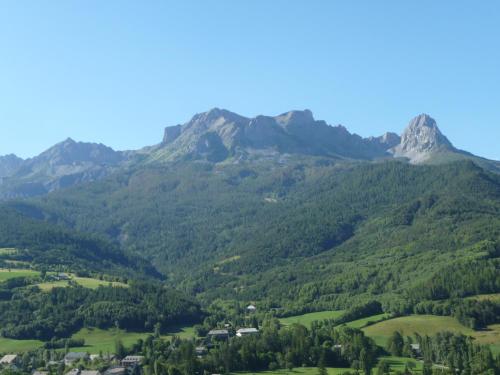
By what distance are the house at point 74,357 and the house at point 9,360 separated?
1059 cm

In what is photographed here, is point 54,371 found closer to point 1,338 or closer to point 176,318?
point 1,338

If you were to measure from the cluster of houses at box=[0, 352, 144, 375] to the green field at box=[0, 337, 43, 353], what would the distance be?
1187cm

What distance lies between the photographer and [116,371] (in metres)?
132

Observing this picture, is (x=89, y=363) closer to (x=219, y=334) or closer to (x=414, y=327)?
(x=219, y=334)

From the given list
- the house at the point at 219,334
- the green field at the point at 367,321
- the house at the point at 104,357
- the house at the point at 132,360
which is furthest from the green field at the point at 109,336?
the green field at the point at 367,321

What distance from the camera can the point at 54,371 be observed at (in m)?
134

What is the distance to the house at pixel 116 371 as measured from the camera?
131000 mm

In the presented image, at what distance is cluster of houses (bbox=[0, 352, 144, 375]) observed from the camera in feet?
431

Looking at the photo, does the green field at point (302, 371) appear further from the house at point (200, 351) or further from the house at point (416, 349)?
the house at point (416, 349)

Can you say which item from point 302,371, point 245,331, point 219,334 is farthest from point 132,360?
point 302,371

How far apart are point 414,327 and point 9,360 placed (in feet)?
308

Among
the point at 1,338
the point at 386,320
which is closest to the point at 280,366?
the point at 386,320

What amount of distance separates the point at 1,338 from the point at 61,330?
14729 millimetres

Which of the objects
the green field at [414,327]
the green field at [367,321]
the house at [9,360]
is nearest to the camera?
the house at [9,360]
